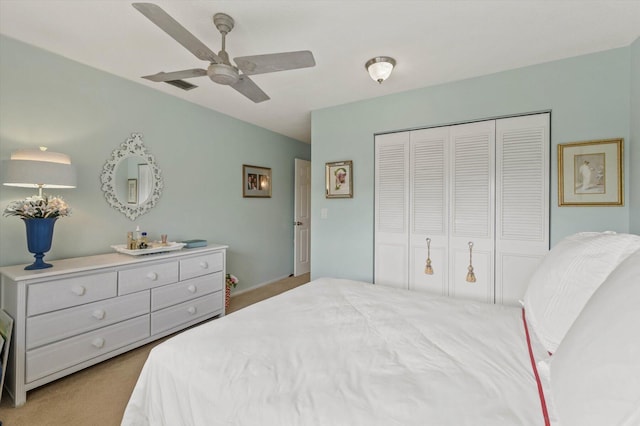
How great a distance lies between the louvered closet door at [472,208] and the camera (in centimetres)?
259

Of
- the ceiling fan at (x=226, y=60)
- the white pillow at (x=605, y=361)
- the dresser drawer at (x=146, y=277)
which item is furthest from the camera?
the dresser drawer at (x=146, y=277)

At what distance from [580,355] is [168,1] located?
2.37 m

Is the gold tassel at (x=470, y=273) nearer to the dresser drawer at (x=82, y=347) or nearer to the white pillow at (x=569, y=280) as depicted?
the white pillow at (x=569, y=280)

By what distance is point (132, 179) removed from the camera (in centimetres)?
280

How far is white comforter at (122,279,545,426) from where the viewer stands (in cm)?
84

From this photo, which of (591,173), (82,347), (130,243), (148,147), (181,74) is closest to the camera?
(181,74)

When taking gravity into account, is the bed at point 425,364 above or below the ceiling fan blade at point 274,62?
below

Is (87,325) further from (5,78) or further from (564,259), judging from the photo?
(564,259)

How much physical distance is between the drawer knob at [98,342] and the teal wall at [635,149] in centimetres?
397

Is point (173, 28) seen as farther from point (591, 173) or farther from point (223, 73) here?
point (591, 173)

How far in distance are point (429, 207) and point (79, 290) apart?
9.85 ft

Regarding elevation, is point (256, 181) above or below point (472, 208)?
above

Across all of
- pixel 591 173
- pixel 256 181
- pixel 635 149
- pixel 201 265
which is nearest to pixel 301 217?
pixel 256 181

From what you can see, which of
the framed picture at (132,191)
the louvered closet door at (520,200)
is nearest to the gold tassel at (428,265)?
the louvered closet door at (520,200)
